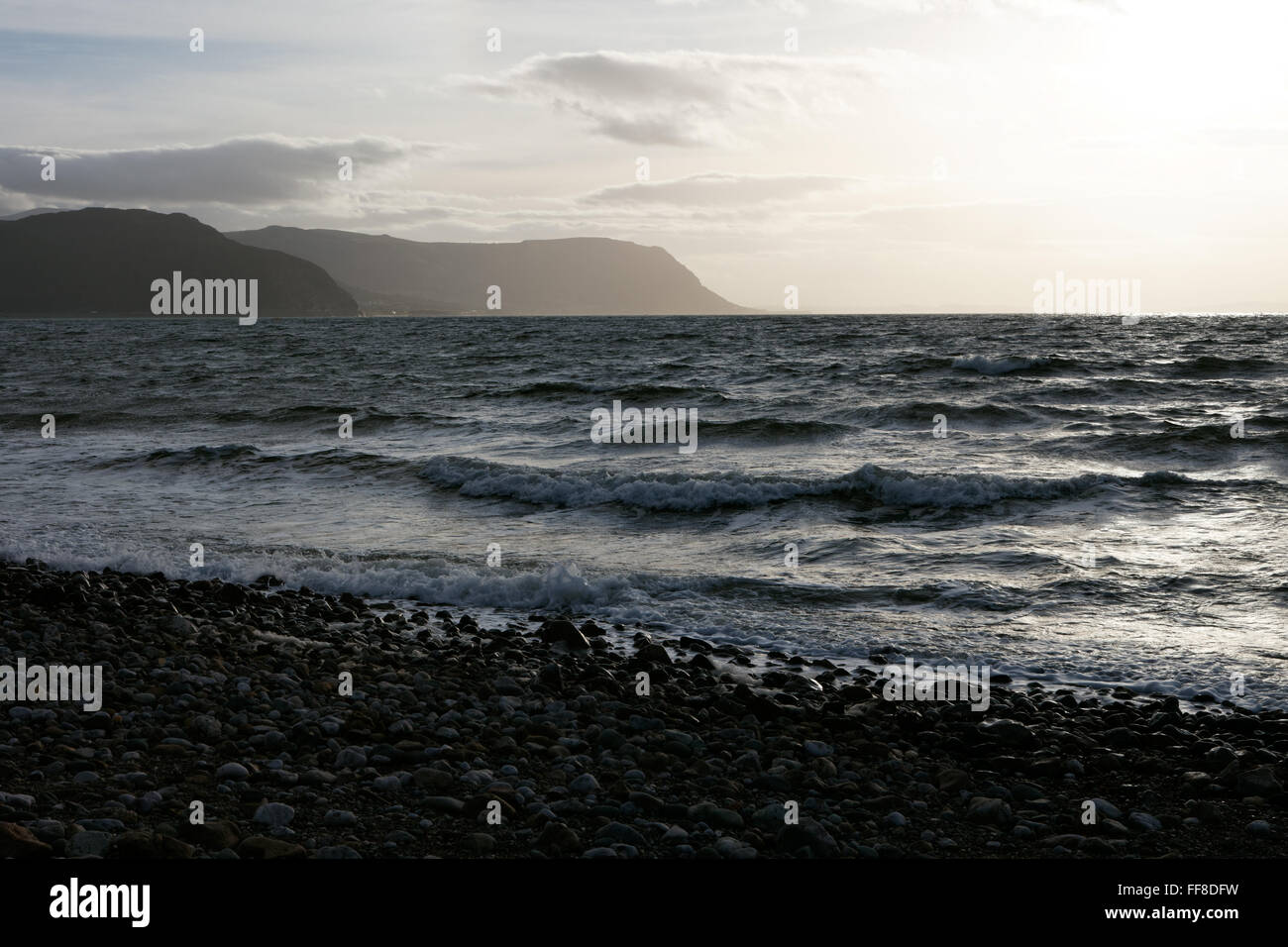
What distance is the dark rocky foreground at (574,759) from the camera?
526 centimetres

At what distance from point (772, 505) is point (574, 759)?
10.8 m

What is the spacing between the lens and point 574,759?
21.0 ft

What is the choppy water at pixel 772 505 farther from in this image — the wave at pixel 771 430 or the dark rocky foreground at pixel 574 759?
the dark rocky foreground at pixel 574 759

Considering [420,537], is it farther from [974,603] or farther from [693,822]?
[693,822]

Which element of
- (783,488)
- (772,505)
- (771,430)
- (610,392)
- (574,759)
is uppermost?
(610,392)

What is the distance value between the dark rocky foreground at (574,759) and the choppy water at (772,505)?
5.35ft

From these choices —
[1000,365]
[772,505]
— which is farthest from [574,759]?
[1000,365]

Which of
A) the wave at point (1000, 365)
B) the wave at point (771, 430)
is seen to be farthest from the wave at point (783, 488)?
the wave at point (1000, 365)

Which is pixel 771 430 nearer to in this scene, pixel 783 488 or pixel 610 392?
pixel 783 488

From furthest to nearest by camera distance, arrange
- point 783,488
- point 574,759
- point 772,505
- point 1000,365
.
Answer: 1. point 1000,365
2. point 783,488
3. point 772,505
4. point 574,759

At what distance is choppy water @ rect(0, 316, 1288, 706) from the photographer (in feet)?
34.4

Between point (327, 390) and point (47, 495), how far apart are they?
66.7ft

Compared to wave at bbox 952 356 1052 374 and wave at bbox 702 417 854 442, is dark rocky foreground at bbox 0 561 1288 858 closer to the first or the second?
wave at bbox 702 417 854 442
